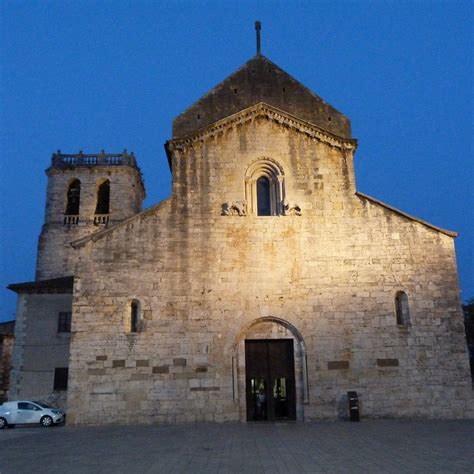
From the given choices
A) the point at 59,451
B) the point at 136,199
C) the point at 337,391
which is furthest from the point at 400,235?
the point at 136,199

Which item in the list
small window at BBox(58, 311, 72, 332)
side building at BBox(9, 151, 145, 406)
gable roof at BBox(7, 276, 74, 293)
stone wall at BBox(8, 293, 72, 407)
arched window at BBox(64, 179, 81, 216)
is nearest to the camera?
stone wall at BBox(8, 293, 72, 407)

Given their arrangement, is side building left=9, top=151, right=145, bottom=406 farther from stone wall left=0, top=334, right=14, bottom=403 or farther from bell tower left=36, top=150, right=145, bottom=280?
stone wall left=0, top=334, right=14, bottom=403

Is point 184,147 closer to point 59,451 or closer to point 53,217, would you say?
point 59,451

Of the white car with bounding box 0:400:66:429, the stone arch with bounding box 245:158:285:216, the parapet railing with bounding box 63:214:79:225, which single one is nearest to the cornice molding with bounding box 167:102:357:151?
the stone arch with bounding box 245:158:285:216

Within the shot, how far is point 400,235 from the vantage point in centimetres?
1820

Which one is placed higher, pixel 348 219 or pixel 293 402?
pixel 348 219

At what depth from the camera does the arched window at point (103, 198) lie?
3691 centimetres

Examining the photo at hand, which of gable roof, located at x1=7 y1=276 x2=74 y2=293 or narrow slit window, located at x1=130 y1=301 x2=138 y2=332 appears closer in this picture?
narrow slit window, located at x1=130 y1=301 x2=138 y2=332

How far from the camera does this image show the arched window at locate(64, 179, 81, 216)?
36156mm

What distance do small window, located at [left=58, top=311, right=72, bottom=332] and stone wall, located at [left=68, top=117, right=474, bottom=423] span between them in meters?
8.84

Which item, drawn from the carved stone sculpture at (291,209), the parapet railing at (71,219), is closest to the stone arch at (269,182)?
the carved stone sculpture at (291,209)

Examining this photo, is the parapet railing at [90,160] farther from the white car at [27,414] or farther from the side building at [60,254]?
the white car at [27,414]

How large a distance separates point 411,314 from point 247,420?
6888 millimetres

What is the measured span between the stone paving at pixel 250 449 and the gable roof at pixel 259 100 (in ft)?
37.3
